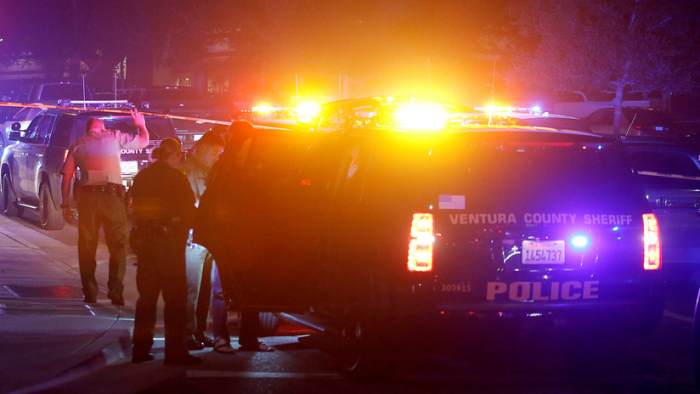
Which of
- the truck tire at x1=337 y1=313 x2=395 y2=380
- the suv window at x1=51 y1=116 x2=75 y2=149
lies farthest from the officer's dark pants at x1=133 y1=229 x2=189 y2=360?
the suv window at x1=51 y1=116 x2=75 y2=149

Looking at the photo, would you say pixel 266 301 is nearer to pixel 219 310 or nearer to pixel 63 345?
pixel 219 310

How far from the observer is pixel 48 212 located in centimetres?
1423

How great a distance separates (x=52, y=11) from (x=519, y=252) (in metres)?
37.3

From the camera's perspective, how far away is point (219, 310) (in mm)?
7066

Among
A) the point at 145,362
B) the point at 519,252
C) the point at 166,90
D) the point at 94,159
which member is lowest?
the point at 145,362

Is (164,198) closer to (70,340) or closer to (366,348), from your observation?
(70,340)

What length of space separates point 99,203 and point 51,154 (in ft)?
17.2

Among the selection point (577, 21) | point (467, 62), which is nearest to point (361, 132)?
point (577, 21)

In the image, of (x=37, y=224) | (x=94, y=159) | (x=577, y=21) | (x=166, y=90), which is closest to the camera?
(x=94, y=159)

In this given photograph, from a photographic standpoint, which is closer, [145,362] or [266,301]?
[266,301]

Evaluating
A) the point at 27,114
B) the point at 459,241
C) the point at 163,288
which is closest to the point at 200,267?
the point at 163,288

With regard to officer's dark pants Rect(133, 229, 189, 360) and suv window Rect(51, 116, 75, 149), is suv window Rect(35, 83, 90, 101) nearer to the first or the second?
suv window Rect(51, 116, 75, 149)

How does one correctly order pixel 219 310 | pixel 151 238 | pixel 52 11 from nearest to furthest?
pixel 151 238 < pixel 219 310 < pixel 52 11

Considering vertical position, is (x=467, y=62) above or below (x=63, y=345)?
above
